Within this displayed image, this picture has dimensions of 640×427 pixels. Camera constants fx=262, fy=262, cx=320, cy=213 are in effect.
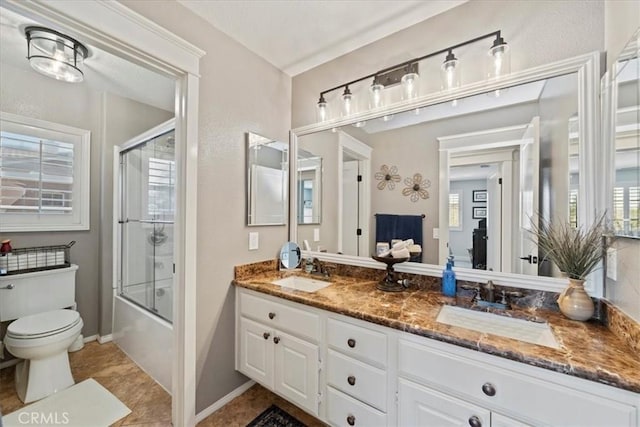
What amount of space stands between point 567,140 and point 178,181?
6.80ft

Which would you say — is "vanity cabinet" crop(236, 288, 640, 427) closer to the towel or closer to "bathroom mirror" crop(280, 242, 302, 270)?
"bathroom mirror" crop(280, 242, 302, 270)

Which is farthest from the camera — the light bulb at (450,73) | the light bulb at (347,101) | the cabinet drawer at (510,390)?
the light bulb at (347,101)

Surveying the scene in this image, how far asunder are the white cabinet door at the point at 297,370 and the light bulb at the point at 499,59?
1.77m

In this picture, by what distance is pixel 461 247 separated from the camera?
154 cm

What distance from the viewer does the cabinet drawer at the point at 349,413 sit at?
1220 mm

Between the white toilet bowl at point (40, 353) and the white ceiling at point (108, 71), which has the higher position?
the white ceiling at point (108, 71)

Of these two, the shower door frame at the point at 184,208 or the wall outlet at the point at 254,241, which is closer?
the shower door frame at the point at 184,208

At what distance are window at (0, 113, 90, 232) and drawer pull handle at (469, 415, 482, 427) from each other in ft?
10.8

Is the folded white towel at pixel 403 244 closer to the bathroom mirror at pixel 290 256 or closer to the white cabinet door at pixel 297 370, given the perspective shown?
the white cabinet door at pixel 297 370

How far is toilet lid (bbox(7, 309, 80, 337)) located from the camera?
1811 mm

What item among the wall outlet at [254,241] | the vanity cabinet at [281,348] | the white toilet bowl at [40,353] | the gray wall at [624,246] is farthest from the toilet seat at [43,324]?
the gray wall at [624,246]

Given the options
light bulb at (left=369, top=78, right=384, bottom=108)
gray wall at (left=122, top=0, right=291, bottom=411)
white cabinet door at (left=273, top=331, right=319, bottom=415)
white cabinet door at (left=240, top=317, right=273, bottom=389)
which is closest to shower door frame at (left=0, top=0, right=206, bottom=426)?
gray wall at (left=122, top=0, right=291, bottom=411)

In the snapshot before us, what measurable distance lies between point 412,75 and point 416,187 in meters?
0.70

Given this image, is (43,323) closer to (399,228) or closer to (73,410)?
(73,410)
